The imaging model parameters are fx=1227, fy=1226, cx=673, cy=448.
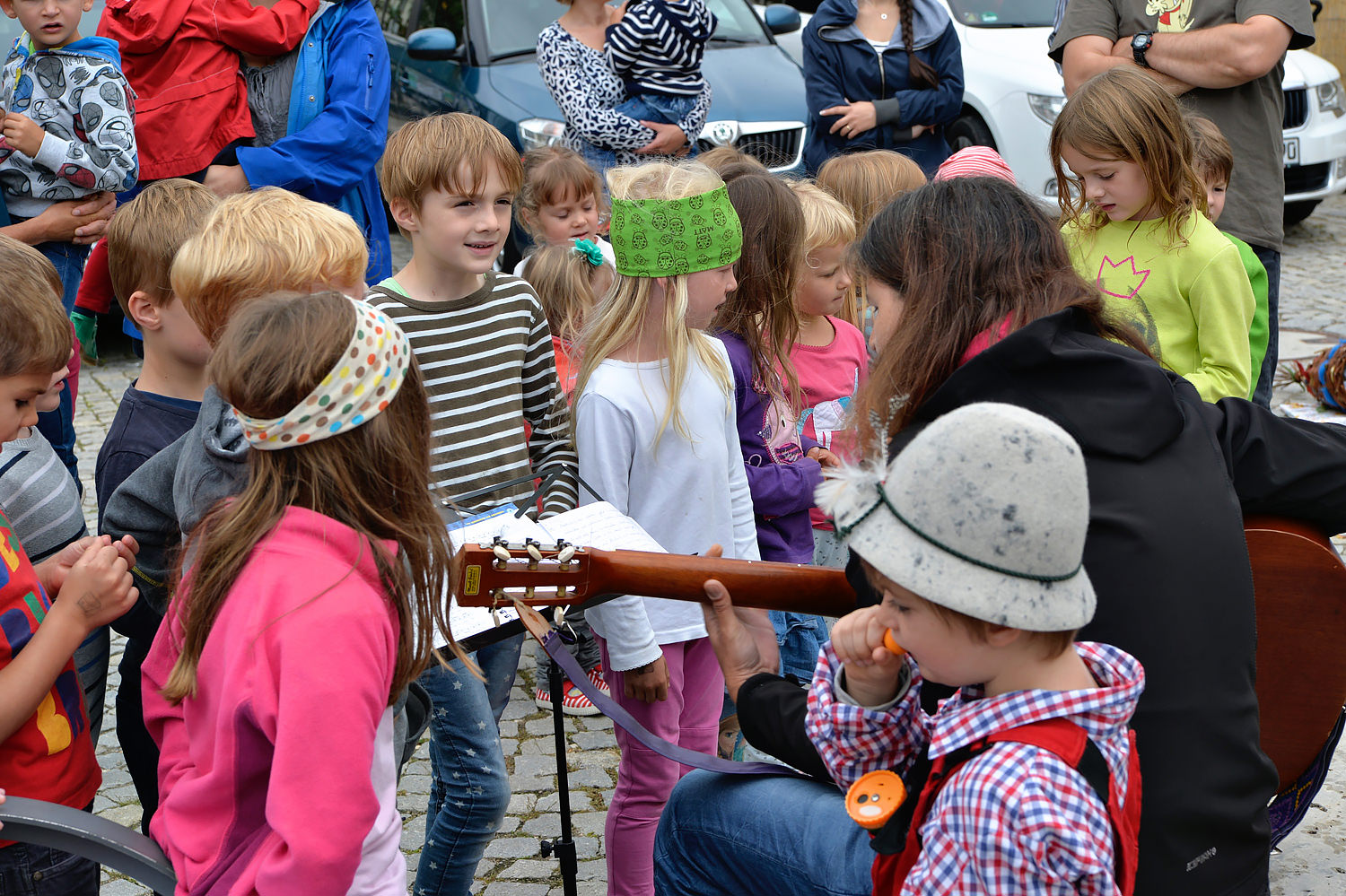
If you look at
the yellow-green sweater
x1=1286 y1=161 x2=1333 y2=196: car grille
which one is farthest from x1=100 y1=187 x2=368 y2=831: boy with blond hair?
x1=1286 y1=161 x2=1333 y2=196: car grille

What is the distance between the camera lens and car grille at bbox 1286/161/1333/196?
8.15 meters

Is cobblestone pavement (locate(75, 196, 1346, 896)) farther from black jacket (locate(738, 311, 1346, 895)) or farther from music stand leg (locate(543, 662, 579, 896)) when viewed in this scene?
black jacket (locate(738, 311, 1346, 895))

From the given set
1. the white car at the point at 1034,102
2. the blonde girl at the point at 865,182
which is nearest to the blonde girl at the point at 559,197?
the blonde girl at the point at 865,182

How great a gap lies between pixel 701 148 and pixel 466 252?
13.6 ft

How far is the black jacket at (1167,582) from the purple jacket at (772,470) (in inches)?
42.0

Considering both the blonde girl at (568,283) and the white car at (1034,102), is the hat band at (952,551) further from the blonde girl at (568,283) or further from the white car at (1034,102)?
the white car at (1034,102)

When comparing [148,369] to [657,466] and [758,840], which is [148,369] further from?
[758,840]

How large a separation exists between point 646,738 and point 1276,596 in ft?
3.75

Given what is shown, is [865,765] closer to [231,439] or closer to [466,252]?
[231,439]

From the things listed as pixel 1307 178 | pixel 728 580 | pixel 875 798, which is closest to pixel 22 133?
pixel 728 580

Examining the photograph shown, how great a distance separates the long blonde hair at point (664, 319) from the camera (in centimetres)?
266

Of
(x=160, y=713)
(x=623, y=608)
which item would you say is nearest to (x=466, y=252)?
(x=623, y=608)

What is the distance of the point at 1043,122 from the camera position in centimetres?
770

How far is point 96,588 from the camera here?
1.91 metres
